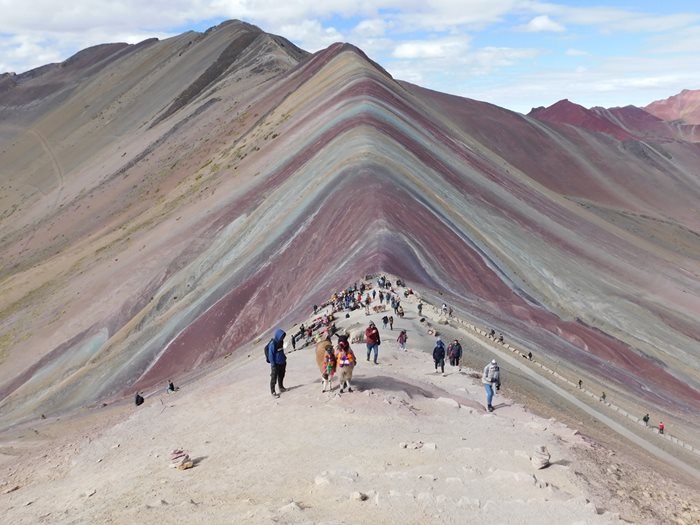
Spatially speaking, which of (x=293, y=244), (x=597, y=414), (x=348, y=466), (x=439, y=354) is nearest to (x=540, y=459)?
(x=348, y=466)

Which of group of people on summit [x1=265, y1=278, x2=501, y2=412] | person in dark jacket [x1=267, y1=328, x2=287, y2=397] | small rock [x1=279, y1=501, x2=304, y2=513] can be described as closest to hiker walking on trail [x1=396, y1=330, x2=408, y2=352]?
group of people on summit [x1=265, y1=278, x2=501, y2=412]

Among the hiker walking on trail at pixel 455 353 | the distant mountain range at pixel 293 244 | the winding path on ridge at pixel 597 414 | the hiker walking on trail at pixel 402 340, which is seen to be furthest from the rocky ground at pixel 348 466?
the distant mountain range at pixel 293 244

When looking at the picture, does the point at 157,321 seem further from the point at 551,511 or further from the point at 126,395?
the point at 551,511

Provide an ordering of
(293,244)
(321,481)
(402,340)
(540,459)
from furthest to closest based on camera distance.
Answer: (293,244) < (402,340) < (540,459) < (321,481)

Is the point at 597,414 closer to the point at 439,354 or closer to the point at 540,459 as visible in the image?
the point at 439,354

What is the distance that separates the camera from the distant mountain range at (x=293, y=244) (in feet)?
111

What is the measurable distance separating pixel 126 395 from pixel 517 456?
870 inches

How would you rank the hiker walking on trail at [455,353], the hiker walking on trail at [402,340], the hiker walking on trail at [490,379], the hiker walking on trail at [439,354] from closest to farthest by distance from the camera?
the hiker walking on trail at [490,379] < the hiker walking on trail at [439,354] < the hiker walking on trail at [455,353] < the hiker walking on trail at [402,340]

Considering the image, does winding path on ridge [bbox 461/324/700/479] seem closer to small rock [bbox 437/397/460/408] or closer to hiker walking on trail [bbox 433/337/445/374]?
hiker walking on trail [bbox 433/337/445/374]

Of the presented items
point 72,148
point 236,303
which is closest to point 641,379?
point 236,303

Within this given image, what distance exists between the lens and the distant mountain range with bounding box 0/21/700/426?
111 ft

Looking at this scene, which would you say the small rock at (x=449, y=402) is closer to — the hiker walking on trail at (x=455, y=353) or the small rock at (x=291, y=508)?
the hiker walking on trail at (x=455, y=353)

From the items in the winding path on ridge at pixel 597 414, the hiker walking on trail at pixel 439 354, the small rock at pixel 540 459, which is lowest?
the winding path on ridge at pixel 597 414

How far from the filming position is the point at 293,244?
38.4m
